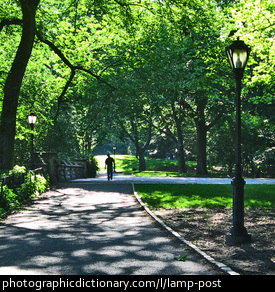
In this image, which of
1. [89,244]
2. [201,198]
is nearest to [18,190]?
[201,198]

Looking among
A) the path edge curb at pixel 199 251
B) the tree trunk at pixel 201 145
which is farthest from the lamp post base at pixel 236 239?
the tree trunk at pixel 201 145

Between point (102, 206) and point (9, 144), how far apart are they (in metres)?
4.58

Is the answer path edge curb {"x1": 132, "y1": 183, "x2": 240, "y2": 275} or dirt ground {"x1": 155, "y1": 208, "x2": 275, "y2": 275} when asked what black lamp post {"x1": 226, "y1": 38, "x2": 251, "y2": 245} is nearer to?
dirt ground {"x1": 155, "y1": 208, "x2": 275, "y2": 275}

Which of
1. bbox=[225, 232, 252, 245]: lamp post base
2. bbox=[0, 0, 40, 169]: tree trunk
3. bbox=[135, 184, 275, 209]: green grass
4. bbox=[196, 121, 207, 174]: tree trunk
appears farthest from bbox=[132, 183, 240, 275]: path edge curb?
bbox=[196, 121, 207, 174]: tree trunk

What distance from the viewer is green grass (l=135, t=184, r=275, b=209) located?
1398 cm

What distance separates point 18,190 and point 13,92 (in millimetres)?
3880

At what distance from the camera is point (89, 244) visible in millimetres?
8148

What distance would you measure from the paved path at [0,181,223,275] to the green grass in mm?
1419

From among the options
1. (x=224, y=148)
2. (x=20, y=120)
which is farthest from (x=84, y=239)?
(x=224, y=148)

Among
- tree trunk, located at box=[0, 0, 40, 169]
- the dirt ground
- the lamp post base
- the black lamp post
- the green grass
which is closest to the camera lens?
the dirt ground

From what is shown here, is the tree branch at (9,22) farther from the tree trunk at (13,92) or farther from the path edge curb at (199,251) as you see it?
the path edge curb at (199,251)

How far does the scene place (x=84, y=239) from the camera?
868 cm
